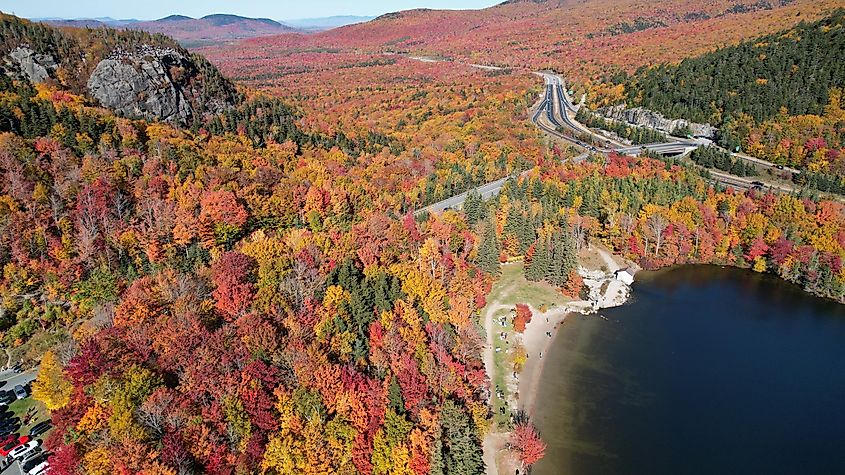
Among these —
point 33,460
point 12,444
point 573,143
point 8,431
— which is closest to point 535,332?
point 33,460

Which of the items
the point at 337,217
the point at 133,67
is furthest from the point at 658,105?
the point at 133,67

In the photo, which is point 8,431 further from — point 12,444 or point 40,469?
point 40,469

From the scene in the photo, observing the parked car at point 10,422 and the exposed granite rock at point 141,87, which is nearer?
the parked car at point 10,422

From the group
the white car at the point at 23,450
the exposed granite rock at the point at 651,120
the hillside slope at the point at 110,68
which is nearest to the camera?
the white car at the point at 23,450

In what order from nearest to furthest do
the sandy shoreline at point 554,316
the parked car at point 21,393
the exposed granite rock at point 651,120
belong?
the parked car at point 21,393, the sandy shoreline at point 554,316, the exposed granite rock at point 651,120

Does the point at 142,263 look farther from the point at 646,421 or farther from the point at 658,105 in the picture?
the point at 658,105

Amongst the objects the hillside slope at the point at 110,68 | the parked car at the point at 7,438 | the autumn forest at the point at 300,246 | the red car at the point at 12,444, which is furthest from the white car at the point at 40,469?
the hillside slope at the point at 110,68

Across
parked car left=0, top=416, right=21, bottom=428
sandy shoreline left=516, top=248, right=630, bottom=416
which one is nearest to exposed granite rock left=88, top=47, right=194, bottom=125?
parked car left=0, top=416, right=21, bottom=428

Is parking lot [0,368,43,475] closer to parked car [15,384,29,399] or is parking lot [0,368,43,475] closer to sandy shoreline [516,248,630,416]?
parked car [15,384,29,399]

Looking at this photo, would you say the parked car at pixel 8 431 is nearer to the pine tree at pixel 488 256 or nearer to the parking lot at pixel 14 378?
the parking lot at pixel 14 378
